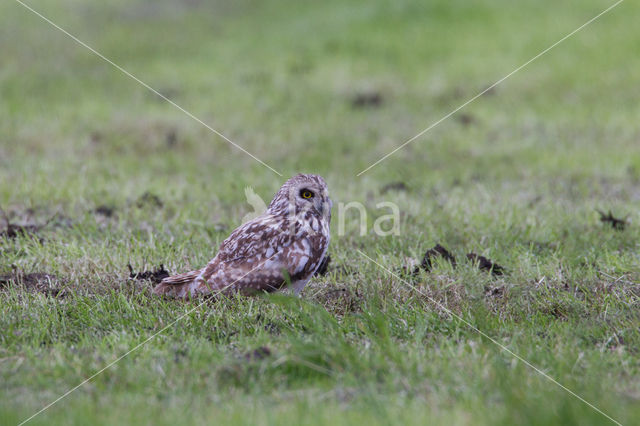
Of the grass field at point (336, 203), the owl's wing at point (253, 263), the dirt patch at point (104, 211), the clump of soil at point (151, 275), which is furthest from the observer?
the dirt patch at point (104, 211)

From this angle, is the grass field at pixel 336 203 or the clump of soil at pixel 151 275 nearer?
the grass field at pixel 336 203

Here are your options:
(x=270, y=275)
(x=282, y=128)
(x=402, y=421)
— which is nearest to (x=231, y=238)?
(x=270, y=275)

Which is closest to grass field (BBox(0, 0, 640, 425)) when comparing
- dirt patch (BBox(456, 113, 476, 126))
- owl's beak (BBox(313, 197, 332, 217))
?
dirt patch (BBox(456, 113, 476, 126))

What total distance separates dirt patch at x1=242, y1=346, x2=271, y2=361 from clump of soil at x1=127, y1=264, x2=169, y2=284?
152cm

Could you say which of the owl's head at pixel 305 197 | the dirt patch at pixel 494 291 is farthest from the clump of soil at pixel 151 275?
the dirt patch at pixel 494 291

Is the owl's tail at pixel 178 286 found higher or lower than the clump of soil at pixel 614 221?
higher

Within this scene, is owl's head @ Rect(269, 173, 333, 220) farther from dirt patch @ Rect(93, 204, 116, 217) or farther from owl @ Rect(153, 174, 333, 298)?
dirt patch @ Rect(93, 204, 116, 217)

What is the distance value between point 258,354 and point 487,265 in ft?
7.86

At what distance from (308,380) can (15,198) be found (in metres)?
5.13

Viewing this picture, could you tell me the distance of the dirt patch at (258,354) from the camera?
406 centimetres

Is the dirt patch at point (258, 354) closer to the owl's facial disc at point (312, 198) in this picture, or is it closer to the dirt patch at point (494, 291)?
the owl's facial disc at point (312, 198)

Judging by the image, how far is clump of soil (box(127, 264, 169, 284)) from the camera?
5438mm

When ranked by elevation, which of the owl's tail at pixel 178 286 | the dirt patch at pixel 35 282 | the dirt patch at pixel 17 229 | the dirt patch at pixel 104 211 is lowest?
the dirt patch at pixel 104 211

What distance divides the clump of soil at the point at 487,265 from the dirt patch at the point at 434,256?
0.54 ft
